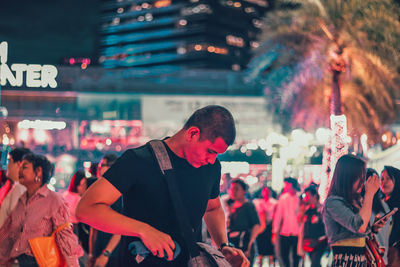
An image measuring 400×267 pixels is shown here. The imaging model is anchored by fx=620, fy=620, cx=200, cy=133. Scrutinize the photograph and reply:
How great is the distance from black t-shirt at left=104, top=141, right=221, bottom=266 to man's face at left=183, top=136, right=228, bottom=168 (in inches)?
2.4

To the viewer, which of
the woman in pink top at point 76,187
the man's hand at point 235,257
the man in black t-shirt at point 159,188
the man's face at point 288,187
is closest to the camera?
the man in black t-shirt at point 159,188

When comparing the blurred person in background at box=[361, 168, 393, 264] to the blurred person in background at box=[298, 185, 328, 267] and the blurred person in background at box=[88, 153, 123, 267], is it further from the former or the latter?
the blurred person in background at box=[298, 185, 328, 267]

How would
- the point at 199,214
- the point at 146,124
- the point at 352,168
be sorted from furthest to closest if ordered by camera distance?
the point at 146,124 < the point at 352,168 < the point at 199,214

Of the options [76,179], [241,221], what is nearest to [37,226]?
[76,179]

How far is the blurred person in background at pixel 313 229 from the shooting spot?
9234 mm

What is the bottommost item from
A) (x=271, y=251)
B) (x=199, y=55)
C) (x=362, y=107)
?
(x=271, y=251)

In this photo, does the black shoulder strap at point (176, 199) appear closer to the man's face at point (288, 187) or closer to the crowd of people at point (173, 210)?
the crowd of people at point (173, 210)

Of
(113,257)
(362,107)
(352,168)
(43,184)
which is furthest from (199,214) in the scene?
(362,107)

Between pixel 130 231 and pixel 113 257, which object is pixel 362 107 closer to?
pixel 113 257

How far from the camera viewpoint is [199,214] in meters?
3.15

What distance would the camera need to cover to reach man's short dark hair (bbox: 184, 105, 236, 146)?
2939 millimetres

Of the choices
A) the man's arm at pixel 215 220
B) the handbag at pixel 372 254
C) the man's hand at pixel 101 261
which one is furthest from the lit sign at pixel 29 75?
the man's arm at pixel 215 220

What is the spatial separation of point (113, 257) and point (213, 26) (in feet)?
410

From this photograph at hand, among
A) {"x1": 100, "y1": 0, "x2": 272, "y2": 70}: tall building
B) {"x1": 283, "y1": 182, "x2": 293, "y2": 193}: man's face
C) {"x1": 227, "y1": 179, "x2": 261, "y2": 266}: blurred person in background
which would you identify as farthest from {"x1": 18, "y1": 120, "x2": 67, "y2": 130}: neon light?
{"x1": 100, "y1": 0, "x2": 272, "y2": 70}: tall building
